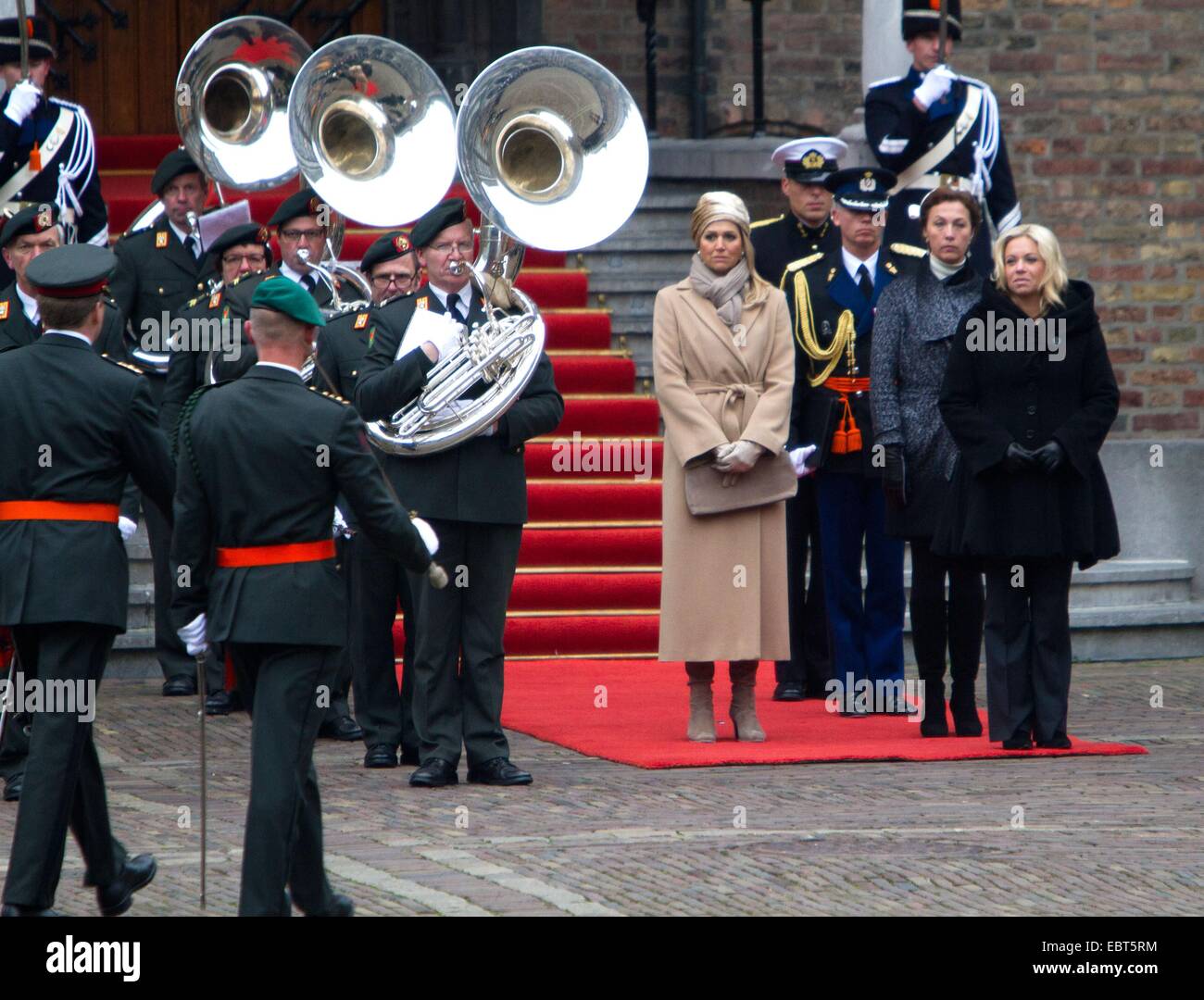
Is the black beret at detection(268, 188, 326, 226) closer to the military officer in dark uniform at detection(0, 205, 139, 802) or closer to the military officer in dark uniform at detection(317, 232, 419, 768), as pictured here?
the military officer in dark uniform at detection(317, 232, 419, 768)

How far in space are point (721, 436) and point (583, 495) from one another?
3226 mm

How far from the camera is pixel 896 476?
378 inches

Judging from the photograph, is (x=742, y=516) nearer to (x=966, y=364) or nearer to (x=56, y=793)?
(x=966, y=364)

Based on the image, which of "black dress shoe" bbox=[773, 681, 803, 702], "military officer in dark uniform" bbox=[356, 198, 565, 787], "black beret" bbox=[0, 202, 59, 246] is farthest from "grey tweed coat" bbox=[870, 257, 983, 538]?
"black beret" bbox=[0, 202, 59, 246]

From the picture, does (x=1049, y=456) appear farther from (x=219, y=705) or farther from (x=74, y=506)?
(x=74, y=506)

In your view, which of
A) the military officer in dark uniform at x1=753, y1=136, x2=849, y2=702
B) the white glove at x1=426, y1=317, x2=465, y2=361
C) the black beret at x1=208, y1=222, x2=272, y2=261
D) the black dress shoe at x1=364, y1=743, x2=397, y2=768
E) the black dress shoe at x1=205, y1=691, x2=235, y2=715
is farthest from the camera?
the military officer in dark uniform at x1=753, y1=136, x2=849, y2=702

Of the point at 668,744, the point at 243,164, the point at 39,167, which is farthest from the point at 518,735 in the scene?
the point at 39,167

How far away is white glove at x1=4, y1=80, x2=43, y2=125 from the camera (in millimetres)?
11211

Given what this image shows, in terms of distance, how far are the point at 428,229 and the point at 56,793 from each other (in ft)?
9.61

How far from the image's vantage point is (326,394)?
6.47 metres

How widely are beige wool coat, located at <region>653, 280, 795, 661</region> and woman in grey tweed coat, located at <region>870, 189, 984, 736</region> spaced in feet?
1.61

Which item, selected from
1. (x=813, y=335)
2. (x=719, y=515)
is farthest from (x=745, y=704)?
(x=813, y=335)
